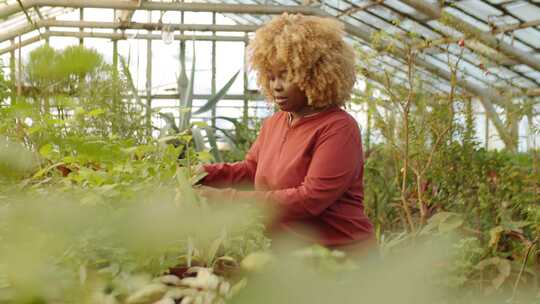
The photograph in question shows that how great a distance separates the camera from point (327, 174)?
56.9 inches

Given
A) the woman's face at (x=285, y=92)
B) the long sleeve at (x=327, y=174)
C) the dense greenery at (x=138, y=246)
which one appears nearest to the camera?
the dense greenery at (x=138, y=246)

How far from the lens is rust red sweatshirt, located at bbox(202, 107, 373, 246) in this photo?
1401 millimetres

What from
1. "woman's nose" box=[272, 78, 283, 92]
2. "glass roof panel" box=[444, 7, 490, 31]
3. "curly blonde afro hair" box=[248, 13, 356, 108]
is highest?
"glass roof panel" box=[444, 7, 490, 31]

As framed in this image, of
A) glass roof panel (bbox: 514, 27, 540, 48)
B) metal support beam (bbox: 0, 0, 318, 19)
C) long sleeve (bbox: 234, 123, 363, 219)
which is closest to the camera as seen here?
long sleeve (bbox: 234, 123, 363, 219)

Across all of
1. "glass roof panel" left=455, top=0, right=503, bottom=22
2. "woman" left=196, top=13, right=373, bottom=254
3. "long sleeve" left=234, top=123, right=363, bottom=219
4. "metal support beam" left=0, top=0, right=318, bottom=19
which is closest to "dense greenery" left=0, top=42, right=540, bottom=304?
"long sleeve" left=234, top=123, right=363, bottom=219

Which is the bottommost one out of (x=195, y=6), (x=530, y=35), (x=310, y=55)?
(x=310, y=55)

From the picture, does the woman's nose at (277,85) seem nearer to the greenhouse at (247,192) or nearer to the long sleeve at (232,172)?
the greenhouse at (247,192)

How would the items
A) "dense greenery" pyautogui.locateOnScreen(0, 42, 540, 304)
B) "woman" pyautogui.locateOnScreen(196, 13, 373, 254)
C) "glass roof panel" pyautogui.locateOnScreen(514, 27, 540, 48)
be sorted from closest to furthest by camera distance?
"dense greenery" pyautogui.locateOnScreen(0, 42, 540, 304) < "woman" pyautogui.locateOnScreen(196, 13, 373, 254) < "glass roof panel" pyautogui.locateOnScreen(514, 27, 540, 48)

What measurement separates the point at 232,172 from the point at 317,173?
0.20 metres

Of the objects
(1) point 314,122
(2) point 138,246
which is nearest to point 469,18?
(1) point 314,122

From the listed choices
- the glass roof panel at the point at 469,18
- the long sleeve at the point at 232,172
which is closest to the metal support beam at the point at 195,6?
the glass roof panel at the point at 469,18

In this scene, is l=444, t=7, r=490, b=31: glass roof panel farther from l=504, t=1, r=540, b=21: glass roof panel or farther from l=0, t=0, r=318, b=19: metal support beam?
l=0, t=0, r=318, b=19: metal support beam

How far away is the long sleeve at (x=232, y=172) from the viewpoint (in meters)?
1.39

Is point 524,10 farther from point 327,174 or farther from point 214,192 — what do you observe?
point 214,192
